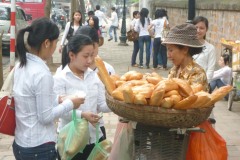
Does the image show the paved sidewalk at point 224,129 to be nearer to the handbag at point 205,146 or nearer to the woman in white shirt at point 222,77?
the woman in white shirt at point 222,77

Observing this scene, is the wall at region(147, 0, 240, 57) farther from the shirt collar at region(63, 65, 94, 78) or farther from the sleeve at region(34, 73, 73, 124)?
the sleeve at region(34, 73, 73, 124)

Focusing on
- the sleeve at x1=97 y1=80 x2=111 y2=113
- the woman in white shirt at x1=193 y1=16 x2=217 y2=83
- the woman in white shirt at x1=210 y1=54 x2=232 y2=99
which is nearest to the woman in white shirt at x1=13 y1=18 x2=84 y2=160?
the sleeve at x1=97 y1=80 x2=111 y2=113

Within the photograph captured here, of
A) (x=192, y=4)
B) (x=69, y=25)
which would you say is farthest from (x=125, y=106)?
(x=69, y=25)

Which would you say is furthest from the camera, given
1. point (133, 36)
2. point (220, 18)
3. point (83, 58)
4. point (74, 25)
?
point (133, 36)

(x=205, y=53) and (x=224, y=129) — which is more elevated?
(x=205, y=53)

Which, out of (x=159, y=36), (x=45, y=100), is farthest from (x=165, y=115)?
(x=159, y=36)

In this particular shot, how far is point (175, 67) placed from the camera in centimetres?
361

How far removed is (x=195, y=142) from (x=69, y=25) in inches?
318

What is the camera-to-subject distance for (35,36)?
2.98m

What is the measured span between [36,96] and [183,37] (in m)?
1.15

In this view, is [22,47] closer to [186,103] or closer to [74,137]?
[74,137]

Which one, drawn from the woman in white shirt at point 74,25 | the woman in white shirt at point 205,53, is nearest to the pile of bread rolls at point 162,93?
the woman in white shirt at point 205,53

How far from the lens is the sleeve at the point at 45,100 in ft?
9.53

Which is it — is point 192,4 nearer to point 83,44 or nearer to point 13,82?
point 83,44
